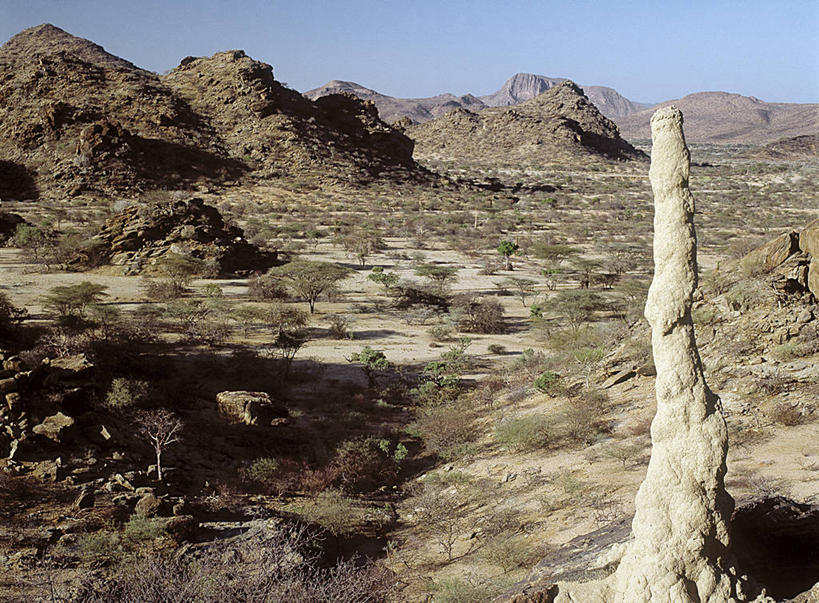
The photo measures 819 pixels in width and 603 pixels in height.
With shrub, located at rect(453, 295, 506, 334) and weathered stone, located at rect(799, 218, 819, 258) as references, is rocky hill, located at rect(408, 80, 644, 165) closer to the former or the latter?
shrub, located at rect(453, 295, 506, 334)

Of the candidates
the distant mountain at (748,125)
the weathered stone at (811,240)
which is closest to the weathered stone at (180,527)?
the weathered stone at (811,240)

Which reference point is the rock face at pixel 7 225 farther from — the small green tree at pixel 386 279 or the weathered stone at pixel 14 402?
the weathered stone at pixel 14 402

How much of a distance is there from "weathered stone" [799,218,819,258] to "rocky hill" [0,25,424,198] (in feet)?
160

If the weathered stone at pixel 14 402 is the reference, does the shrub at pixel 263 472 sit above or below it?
below

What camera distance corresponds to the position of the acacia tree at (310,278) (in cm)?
2181

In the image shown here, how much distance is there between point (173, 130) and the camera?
57531 mm

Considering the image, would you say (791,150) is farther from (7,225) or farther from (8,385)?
(8,385)

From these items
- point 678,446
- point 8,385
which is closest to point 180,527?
point 8,385

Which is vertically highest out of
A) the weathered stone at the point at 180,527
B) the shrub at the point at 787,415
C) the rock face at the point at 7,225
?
the rock face at the point at 7,225

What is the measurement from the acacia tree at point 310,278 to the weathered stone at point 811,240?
15366 mm

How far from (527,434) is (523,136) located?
96.4 m

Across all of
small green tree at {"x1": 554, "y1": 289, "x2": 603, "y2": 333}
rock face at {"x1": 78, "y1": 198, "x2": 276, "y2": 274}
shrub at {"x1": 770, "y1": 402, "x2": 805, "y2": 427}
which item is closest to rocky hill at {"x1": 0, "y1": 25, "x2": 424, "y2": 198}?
rock face at {"x1": 78, "y1": 198, "x2": 276, "y2": 274}

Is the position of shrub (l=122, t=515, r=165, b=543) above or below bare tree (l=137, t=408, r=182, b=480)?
below

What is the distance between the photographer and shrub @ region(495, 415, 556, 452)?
10.6 m
